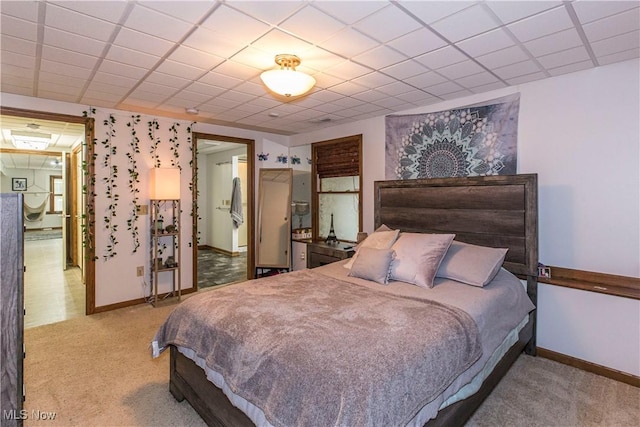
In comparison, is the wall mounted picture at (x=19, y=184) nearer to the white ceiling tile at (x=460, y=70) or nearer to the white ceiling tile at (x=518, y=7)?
the white ceiling tile at (x=460, y=70)

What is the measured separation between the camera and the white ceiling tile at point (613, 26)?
1.89 metres

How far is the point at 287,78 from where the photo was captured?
7.64 feet

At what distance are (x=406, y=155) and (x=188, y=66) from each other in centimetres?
248

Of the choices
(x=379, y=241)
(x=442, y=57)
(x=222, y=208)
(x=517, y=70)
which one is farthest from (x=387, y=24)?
(x=222, y=208)

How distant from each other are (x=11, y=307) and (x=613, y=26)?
3.28 metres

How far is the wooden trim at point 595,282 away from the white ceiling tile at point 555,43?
5.84 feet

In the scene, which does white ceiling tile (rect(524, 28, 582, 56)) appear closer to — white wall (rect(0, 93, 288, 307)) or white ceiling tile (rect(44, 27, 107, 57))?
white ceiling tile (rect(44, 27, 107, 57))

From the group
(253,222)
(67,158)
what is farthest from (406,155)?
(67,158)

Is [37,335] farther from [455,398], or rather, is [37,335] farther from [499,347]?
[499,347]

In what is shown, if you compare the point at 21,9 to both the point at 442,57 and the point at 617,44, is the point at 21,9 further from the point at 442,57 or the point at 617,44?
the point at 617,44

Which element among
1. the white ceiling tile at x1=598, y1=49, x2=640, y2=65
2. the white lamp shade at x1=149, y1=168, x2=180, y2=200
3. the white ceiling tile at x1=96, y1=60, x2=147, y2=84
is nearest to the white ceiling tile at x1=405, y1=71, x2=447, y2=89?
the white ceiling tile at x1=598, y1=49, x2=640, y2=65

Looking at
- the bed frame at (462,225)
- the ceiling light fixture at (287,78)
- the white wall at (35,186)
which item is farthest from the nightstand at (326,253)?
the white wall at (35,186)

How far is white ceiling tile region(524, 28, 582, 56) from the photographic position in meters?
2.11

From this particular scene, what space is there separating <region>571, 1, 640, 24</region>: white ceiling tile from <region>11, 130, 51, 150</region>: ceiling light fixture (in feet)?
22.2
